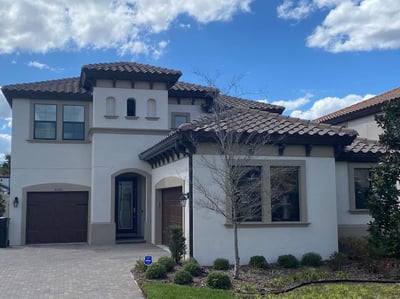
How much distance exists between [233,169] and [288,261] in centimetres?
328

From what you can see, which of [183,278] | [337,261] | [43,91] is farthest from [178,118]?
[183,278]

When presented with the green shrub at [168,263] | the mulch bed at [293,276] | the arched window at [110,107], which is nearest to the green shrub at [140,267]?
the mulch bed at [293,276]

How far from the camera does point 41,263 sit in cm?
1384

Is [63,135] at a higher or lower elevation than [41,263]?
higher

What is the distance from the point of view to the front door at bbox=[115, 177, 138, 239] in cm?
2152

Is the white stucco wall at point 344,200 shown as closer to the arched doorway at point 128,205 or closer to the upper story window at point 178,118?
the upper story window at point 178,118

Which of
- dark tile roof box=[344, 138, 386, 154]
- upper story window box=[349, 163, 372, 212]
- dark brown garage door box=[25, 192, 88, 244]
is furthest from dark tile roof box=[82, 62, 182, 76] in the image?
upper story window box=[349, 163, 372, 212]

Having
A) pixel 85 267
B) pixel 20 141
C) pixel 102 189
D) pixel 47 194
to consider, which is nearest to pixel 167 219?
pixel 102 189

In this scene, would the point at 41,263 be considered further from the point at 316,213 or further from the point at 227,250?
the point at 316,213

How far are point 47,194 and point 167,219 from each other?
20.7 feet

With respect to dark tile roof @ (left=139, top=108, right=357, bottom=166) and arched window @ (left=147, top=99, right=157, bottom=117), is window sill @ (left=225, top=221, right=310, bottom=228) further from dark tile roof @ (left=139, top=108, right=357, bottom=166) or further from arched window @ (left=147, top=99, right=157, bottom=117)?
arched window @ (left=147, top=99, right=157, bottom=117)

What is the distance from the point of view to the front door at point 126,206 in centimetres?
2152

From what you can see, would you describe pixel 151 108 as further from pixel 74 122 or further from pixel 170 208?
pixel 170 208

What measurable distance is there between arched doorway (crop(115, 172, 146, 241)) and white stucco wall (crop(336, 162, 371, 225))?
932 cm
